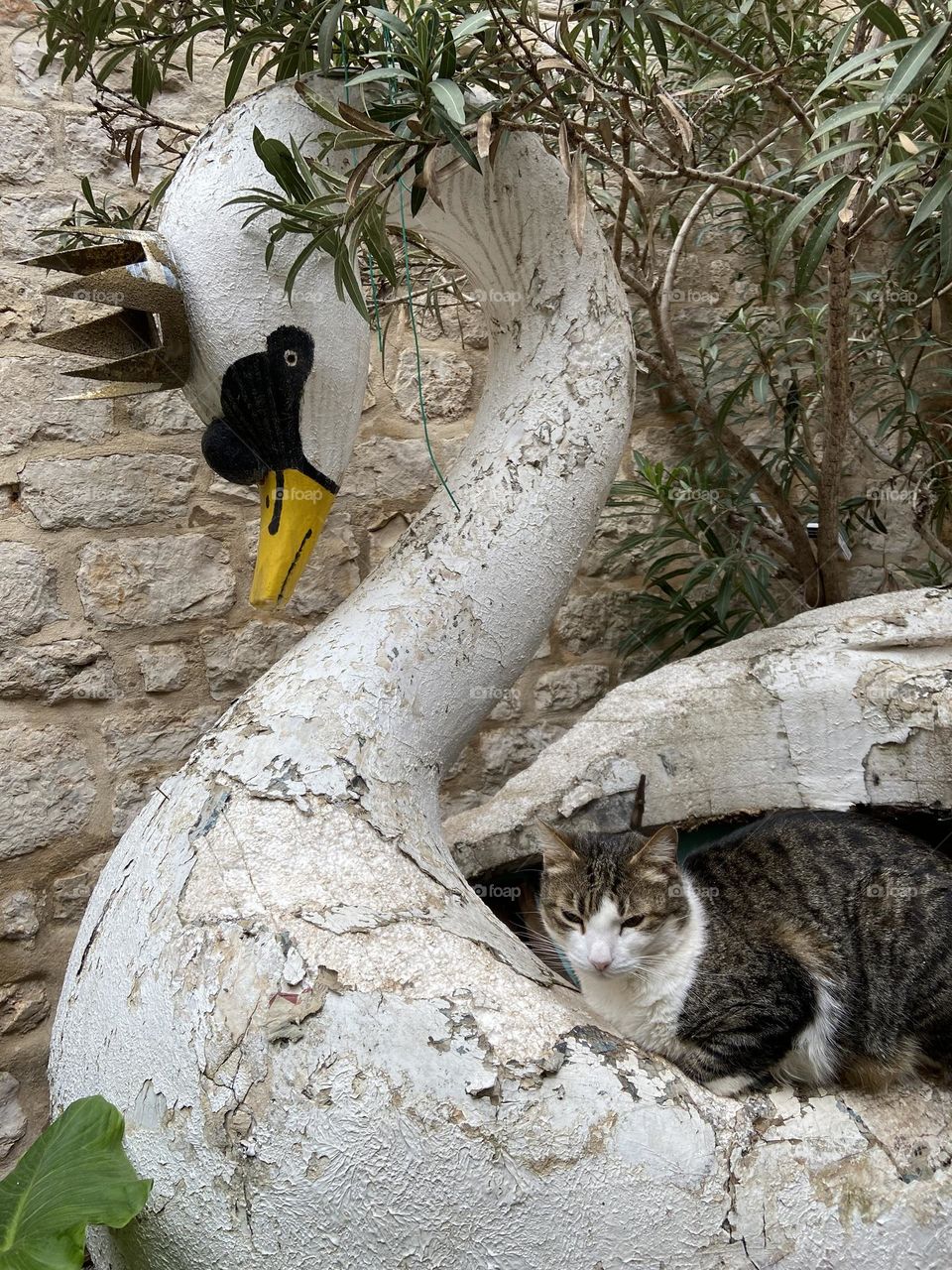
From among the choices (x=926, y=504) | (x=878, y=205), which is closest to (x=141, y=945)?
(x=878, y=205)

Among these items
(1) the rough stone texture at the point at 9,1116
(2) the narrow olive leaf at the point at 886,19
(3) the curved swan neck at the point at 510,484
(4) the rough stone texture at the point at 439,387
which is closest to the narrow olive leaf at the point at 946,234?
(2) the narrow olive leaf at the point at 886,19

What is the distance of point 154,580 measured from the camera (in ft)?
5.45

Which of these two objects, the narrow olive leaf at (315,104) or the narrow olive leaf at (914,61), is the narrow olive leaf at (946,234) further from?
the narrow olive leaf at (315,104)

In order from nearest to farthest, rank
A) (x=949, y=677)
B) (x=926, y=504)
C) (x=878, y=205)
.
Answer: (x=949, y=677) → (x=878, y=205) → (x=926, y=504)

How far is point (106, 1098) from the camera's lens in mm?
751

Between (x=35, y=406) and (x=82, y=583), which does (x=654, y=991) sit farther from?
(x=35, y=406)

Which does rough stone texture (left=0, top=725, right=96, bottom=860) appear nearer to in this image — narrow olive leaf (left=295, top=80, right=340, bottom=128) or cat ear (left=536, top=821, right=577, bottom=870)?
cat ear (left=536, top=821, right=577, bottom=870)

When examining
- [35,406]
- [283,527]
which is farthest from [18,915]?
[283,527]

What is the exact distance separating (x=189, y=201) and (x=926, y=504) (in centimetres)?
130

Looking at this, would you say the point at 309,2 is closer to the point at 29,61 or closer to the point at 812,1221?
the point at 29,61

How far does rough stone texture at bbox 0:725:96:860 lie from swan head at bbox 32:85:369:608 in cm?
77

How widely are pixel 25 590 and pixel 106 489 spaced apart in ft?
0.70

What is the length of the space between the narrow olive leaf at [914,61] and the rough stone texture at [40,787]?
141 cm

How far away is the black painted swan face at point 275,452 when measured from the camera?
3.04 feet
